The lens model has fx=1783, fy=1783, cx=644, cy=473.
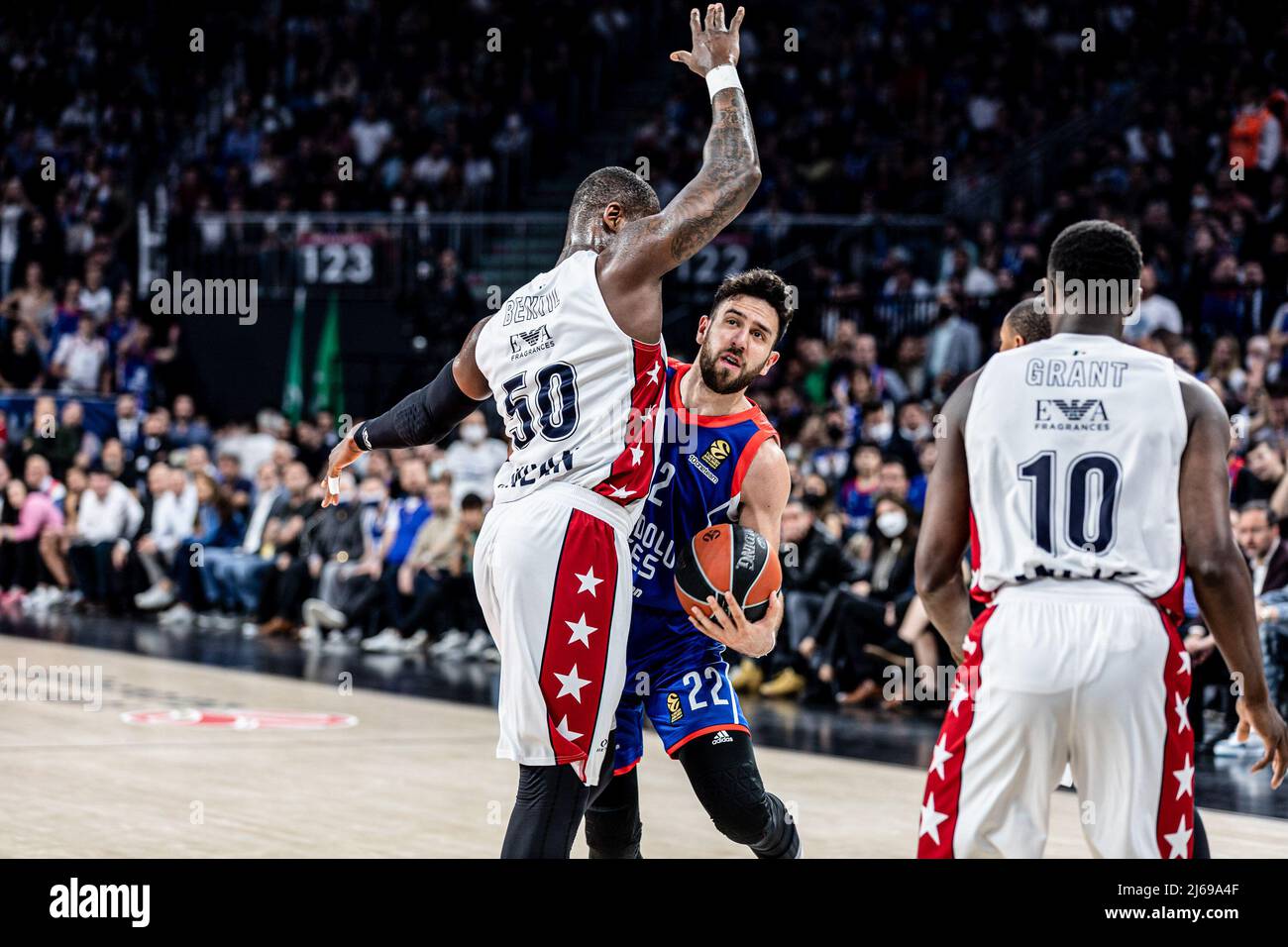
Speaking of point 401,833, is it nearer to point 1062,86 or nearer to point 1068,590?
point 1068,590

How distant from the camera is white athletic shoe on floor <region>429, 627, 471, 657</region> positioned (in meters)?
13.5

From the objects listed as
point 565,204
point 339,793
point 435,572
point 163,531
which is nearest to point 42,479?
point 163,531

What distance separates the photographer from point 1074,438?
3.68m

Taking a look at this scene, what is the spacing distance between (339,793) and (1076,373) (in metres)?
4.83

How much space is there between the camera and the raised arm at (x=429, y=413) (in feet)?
15.8

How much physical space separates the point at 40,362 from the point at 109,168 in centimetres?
465

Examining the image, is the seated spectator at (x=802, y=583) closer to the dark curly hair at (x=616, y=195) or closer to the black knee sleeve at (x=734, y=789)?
the black knee sleeve at (x=734, y=789)

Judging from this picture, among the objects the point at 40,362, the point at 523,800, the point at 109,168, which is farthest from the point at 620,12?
the point at 523,800

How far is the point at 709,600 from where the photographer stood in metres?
4.98

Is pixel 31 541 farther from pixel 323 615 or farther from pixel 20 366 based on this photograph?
pixel 323 615

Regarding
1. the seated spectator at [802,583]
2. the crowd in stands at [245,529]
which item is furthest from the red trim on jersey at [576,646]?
the crowd in stands at [245,529]

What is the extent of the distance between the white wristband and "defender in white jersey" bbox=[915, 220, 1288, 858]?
1.15 metres

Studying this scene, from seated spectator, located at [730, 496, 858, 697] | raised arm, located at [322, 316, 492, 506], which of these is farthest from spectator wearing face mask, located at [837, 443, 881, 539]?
raised arm, located at [322, 316, 492, 506]

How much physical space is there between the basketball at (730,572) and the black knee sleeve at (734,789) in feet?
1.20
